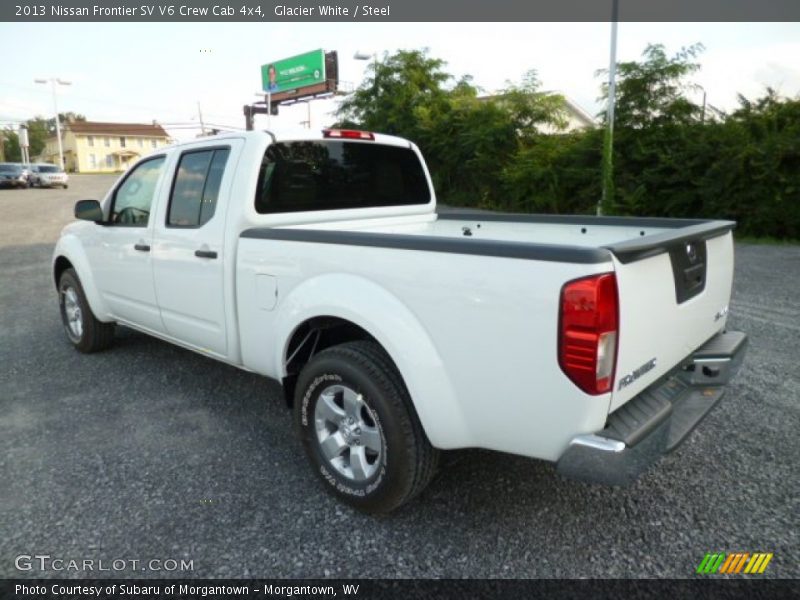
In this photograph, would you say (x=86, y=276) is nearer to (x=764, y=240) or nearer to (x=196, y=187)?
(x=196, y=187)

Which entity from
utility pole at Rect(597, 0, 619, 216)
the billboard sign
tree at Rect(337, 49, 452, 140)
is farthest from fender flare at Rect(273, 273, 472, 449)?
the billboard sign

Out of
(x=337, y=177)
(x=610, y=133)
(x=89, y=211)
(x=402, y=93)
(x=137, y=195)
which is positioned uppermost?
(x=402, y=93)

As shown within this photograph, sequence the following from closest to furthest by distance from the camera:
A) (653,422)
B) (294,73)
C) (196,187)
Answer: (653,422)
(196,187)
(294,73)

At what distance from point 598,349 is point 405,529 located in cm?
130

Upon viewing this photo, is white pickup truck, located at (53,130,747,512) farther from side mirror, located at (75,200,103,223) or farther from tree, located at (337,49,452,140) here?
tree, located at (337,49,452,140)

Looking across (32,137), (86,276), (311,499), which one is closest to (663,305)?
(311,499)

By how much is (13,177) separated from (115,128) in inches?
2216

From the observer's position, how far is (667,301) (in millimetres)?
2424

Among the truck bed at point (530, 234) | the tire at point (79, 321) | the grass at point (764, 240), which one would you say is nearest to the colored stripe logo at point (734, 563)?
the truck bed at point (530, 234)

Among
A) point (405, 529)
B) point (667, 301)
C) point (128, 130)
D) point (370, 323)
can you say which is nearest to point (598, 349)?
point (667, 301)

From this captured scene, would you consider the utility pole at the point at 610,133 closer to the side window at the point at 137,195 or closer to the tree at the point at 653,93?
the tree at the point at 653,93

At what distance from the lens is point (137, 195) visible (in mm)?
4500

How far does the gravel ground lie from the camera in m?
2.51

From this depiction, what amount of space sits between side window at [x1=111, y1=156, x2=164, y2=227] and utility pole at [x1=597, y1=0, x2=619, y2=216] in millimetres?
11159
